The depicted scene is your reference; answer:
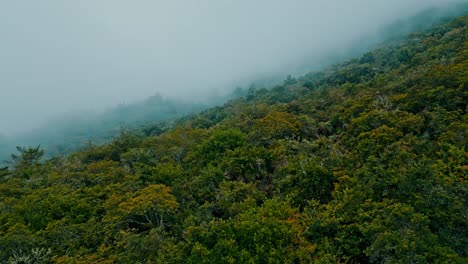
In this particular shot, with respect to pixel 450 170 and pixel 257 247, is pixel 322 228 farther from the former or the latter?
pixel 450 170

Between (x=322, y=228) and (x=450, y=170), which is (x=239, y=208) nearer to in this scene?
(x=322, y=228)

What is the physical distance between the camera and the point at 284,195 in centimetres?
2466

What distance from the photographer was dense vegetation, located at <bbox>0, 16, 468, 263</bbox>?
1792cm

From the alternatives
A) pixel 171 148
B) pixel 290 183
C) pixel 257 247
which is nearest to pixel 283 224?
pixel 257 247

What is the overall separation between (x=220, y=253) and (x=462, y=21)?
71734mm

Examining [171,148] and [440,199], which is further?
[171,148]

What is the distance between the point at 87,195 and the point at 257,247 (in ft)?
54.5

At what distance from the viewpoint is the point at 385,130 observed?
2677 centimetres

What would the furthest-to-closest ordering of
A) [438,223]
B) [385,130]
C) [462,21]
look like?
[462,21]
[385,130]
[438,223]

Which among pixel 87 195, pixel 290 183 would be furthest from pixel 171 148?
pixel 290 183

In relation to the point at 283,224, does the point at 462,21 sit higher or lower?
higher

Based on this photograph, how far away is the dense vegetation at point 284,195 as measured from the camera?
1792 cm

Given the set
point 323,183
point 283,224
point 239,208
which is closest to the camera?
point 283,224

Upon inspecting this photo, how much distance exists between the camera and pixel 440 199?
17.8m
